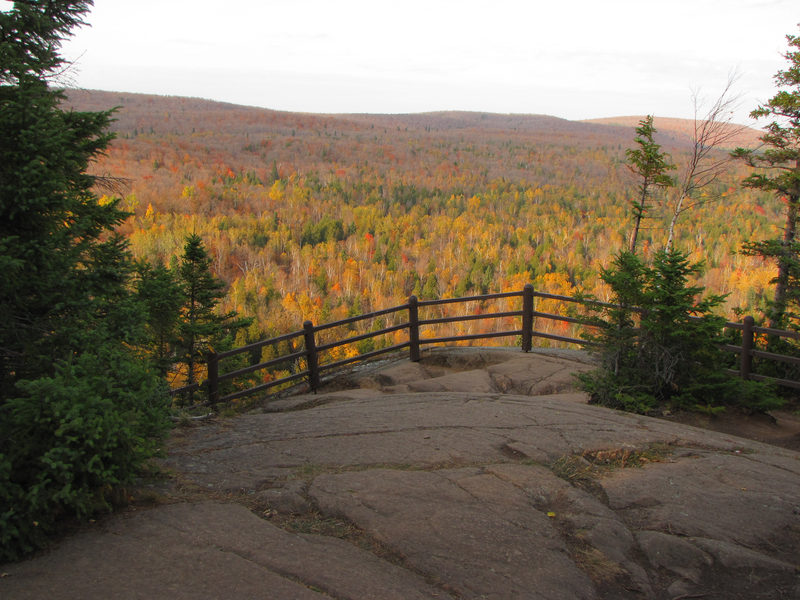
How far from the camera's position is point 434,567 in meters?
3.56

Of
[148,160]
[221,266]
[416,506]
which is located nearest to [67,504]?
[416,506]

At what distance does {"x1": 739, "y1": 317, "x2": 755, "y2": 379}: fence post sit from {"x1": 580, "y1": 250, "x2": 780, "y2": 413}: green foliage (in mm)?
1700

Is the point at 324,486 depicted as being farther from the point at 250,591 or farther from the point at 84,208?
the point at 84,208

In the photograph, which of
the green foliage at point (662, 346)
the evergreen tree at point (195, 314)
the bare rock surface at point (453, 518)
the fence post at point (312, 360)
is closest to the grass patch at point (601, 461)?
the bare rock surface at point (453, 518)

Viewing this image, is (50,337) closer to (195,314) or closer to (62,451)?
(62,451)

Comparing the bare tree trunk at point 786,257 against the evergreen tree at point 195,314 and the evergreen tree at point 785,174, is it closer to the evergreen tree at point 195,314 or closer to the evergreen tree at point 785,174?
the evergreen tree at point 785,174

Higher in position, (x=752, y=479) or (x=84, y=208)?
(x=84, y=208)

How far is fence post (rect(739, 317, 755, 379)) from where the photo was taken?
959cm

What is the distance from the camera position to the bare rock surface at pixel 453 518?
336cm

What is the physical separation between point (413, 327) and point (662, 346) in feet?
15.3

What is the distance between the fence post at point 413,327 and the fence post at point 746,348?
5.80 meters

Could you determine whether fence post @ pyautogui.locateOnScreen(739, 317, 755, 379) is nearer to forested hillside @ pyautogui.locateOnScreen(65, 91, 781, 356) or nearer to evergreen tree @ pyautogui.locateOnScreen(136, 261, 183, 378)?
evergreen tree @ pyautogui.locateOnScreen(136, 261, 183, 378)

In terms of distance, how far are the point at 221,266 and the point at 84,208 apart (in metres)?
46.7

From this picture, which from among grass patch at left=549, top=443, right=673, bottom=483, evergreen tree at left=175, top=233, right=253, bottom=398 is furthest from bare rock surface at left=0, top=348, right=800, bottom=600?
evergreen tree at left=175, top=233, right=253, bottom=398
